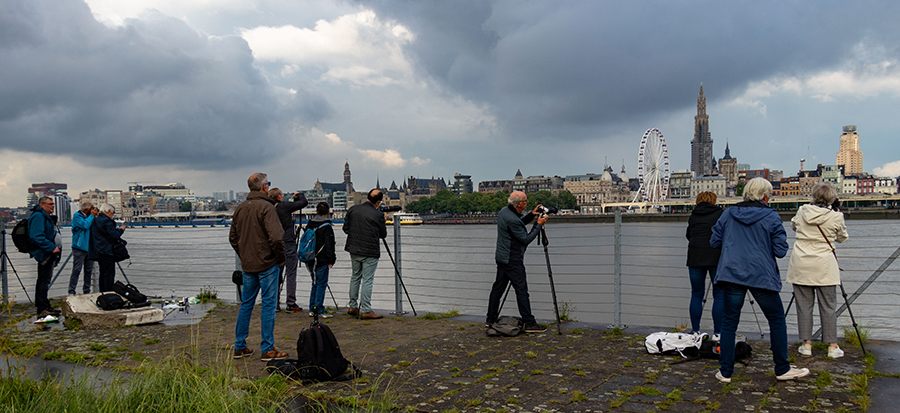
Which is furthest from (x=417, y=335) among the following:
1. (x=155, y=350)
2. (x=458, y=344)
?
(x=155, y=350)

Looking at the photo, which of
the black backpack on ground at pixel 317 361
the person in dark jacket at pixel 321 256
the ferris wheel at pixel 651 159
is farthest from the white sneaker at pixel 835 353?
the ferris wheel at pixel 651 159

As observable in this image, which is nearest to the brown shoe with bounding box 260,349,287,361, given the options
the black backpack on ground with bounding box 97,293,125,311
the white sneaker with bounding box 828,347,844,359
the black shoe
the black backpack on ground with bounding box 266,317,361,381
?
the black backpack on ground with bounding box 266,317,361,381

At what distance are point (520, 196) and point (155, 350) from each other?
423 centimetres

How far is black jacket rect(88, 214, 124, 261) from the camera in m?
8.50

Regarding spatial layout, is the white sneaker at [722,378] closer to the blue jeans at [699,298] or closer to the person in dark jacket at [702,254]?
the person in dark jacket at [702,254]

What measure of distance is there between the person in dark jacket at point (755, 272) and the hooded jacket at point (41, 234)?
8.67m

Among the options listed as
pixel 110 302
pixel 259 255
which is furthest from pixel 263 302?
pixel 110 302

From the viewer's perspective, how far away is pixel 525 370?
4.75 meters

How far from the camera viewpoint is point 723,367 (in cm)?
432

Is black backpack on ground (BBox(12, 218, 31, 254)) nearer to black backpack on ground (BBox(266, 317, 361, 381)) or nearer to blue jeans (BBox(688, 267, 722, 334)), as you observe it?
black backpack on ground (BBox(266, 317, 361, 381))

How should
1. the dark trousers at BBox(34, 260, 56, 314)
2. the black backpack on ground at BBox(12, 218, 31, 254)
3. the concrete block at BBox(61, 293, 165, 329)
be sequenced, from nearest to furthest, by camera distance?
the concrete block at BBox(61, 293, 165, 329) → the black backpack on ground at BBox(12, 218, 31, 254) → the dark trousers at BBox(34, 260, 56, 314)

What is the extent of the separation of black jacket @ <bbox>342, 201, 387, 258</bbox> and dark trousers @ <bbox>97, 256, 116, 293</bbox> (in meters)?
3.94

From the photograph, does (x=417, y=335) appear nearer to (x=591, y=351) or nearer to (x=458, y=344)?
(x=458, y=344)

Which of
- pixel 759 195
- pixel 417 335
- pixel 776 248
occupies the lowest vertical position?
pixel 417 335
